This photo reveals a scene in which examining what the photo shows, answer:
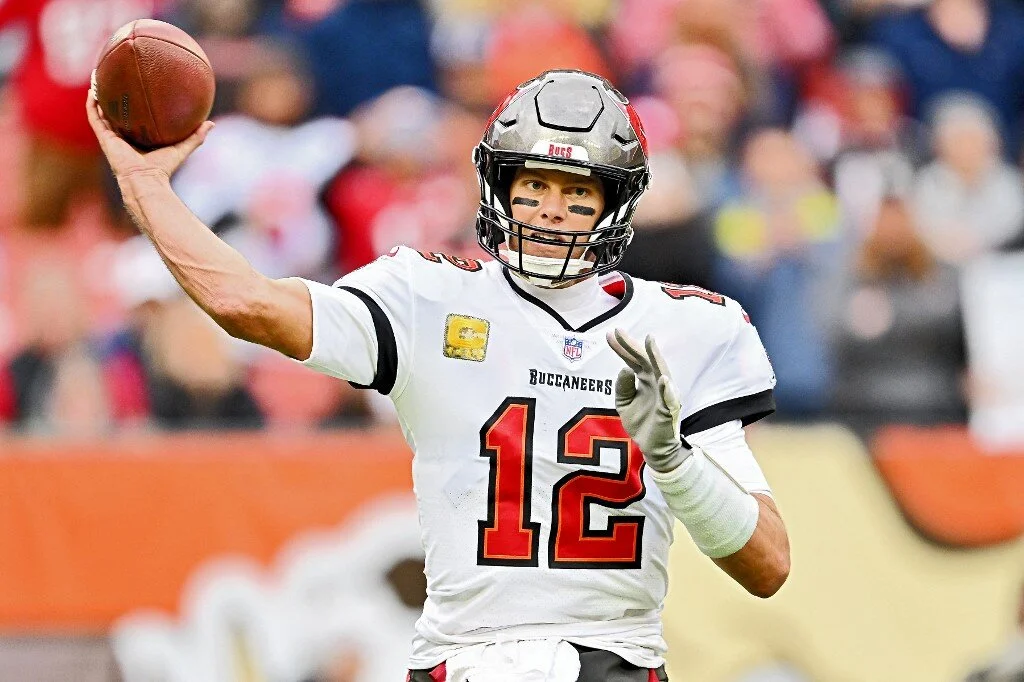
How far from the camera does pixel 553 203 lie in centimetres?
347

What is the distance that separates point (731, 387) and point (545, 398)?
47cm

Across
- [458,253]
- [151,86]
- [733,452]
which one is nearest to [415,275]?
[151,86]

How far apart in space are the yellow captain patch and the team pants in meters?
0.70

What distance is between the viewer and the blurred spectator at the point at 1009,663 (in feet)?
18.4

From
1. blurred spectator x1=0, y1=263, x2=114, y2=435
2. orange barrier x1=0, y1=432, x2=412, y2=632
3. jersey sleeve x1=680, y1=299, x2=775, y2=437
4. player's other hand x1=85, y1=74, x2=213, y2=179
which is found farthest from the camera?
blurred spectator x1=0, y1=263, x2=114, y2=435

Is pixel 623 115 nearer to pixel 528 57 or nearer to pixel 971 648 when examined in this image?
pixel 971 648

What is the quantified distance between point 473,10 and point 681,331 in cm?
577

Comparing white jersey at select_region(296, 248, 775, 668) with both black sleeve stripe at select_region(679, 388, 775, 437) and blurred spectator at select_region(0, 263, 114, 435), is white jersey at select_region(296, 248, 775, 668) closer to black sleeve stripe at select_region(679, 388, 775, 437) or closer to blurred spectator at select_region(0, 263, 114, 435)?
black sleeve stripe at select_region(679, 388, 775, 437)

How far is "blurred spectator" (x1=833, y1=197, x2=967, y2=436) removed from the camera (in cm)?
688

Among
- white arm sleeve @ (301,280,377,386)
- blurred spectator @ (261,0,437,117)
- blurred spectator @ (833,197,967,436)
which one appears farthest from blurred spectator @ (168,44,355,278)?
white arm sleeve @ (301,280,377,386)

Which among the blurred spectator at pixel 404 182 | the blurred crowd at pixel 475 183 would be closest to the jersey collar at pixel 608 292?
the blurred crowd at pixel 475 183

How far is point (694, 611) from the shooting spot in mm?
5816

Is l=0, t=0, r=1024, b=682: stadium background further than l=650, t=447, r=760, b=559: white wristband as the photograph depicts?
Yes

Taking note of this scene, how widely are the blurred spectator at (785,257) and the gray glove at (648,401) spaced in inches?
152
